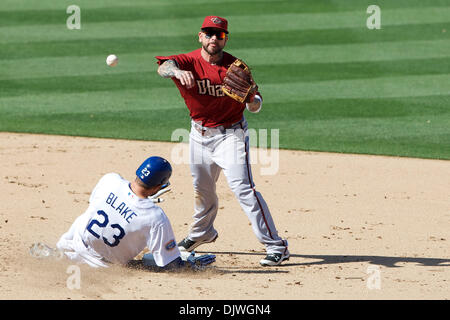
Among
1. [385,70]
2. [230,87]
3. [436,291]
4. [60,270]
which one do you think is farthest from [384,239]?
[385,70]

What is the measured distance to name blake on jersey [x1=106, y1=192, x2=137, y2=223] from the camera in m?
5.62

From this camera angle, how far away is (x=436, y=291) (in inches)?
224

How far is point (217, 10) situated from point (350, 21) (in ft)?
9.13

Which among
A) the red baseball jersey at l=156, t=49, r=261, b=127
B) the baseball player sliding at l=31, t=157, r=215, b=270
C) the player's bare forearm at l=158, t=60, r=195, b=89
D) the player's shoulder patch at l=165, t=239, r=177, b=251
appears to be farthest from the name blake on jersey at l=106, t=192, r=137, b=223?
the red baseball jersey at l=156, t=49, r=261, b=127

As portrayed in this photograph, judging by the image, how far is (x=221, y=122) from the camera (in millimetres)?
6465

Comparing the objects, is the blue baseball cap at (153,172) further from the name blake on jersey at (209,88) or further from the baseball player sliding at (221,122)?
the name blake on jersey at (209,88)

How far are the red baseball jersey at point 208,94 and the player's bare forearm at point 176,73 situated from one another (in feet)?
0.30

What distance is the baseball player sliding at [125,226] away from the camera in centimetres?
563

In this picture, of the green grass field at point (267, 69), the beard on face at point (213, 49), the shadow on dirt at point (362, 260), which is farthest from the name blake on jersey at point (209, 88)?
the green grass field at point (267, 69)

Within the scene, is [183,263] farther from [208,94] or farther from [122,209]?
[208,94]

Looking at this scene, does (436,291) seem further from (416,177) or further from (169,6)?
(169,6)

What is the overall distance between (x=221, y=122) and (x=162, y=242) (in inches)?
49.4

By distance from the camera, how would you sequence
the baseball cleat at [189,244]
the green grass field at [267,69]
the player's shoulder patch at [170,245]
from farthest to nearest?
the green grass field at [267,69], the baseball cleat at [189,244], the player's shoulder patch at [170,245]

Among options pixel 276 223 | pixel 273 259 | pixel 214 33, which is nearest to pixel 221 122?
pixel 214 33
